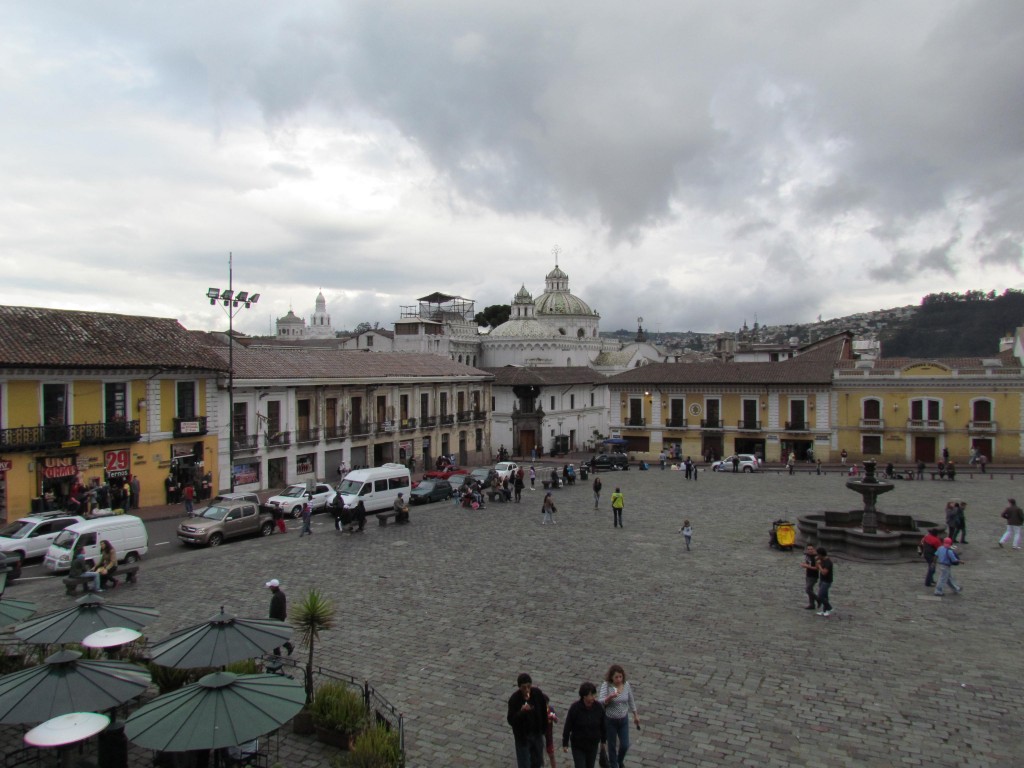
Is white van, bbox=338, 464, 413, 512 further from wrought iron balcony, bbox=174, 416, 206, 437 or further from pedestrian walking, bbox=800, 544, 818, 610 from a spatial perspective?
pedestrian walking, bbox=800, 544, 818, 610

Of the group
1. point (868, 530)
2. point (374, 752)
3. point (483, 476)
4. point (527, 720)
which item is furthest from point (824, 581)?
point (483, 476)

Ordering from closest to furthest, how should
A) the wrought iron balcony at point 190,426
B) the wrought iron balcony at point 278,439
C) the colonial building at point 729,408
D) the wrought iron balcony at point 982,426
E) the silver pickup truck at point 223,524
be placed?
the silver pickup truck at point 223,524
the wrought iron balcony at point 190,426
the wrought iron balcony at point 278,439
the wrought iron balcony at point 982,426
the colonial building at point 729,408

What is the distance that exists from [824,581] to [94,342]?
27289 millimetres

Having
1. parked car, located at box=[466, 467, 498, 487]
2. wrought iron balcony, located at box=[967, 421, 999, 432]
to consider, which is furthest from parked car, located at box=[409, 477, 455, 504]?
wrought iron balcony, located at box=[967, 421, 999, 432]

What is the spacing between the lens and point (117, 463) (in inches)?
1104

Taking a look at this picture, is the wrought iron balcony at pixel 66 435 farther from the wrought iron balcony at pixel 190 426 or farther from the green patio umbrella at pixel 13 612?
the green patio umbrella at pixel 13 612

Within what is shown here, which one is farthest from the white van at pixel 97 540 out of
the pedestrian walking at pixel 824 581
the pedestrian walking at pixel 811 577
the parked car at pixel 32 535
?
the pedestrian walking at pixel 824 581

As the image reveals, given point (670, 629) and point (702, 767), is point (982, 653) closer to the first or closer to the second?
point (670, 629)

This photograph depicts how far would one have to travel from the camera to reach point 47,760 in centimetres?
873

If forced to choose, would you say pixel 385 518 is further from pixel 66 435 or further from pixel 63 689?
pixel 63 689

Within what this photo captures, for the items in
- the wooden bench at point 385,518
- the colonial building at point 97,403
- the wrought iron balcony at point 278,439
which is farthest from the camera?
the wrought iron balcony at point 278,439

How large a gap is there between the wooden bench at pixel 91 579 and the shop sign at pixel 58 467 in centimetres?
1086

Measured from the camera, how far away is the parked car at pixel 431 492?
100 ft

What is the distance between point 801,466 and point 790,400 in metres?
5.46
